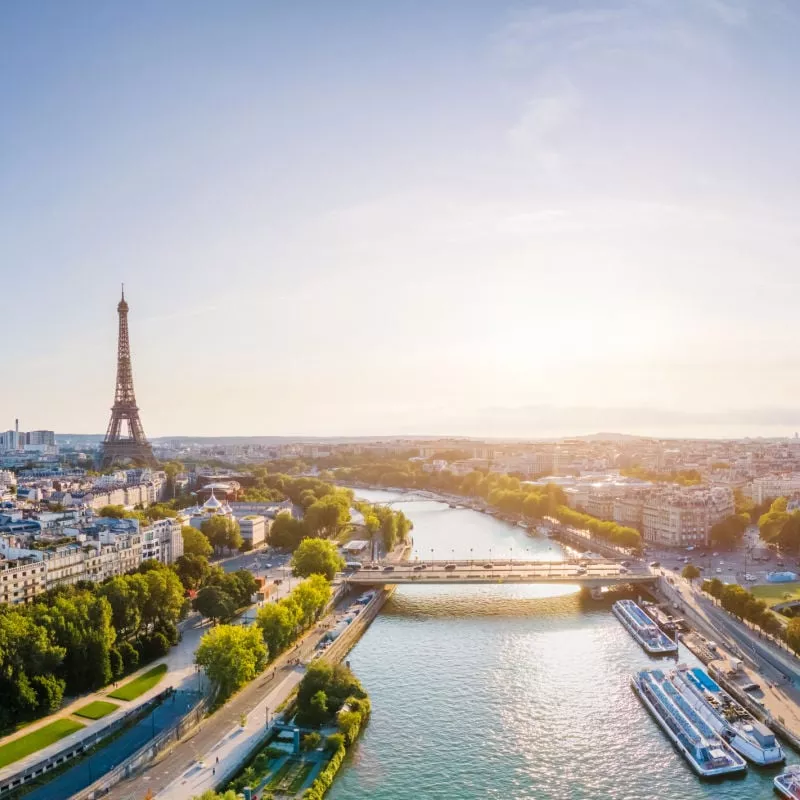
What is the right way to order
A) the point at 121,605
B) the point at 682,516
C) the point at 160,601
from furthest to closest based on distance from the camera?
the point at 682,516
the point at 160,601
the point at 121,605

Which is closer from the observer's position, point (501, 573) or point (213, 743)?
point (213, 743)

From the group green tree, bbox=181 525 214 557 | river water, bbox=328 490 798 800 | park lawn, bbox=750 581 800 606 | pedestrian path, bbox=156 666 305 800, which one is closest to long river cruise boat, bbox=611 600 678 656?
river water, bbox=328 490 798 800

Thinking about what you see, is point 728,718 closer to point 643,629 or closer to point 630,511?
point 643,629

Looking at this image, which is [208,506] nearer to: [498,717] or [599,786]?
[498,717]

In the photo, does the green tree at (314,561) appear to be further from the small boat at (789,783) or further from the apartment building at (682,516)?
the apartment building at (682,516)

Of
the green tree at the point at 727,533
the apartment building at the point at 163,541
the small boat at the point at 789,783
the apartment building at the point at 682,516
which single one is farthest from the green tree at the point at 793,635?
the apartment building at the point at 163,541

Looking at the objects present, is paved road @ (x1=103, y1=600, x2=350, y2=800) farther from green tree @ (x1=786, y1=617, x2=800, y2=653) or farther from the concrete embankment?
green tree @ (x1=786, y1=617, x2=800, y2=653)

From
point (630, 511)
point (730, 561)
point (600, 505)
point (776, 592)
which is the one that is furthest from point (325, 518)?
point (776, 592)

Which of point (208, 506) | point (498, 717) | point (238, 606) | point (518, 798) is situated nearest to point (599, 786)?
point (518, 798)
